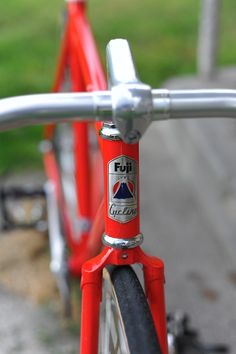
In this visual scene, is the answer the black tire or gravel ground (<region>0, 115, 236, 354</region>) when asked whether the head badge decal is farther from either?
gravel ground (<region>0, 115, 236, 354</region>)

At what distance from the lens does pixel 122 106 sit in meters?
1.04

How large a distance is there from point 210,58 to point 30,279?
2007 mm

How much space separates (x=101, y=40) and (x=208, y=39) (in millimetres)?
1382

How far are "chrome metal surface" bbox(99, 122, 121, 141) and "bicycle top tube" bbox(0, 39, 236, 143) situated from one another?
170 millimetres

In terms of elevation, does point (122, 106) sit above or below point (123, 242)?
above

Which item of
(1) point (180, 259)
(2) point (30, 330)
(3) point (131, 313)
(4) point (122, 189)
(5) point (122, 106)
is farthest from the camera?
(1) point (180, 259)

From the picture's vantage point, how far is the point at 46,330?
252 centimetres

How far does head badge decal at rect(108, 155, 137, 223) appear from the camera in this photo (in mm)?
1294

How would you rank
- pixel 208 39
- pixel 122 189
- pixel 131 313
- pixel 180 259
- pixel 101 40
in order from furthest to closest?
pixel 101 40 < pixel 208 39 < pixel 180 259 < pixel 122 189 < pixel 131 313

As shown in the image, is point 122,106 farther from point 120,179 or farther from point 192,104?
point 120,179

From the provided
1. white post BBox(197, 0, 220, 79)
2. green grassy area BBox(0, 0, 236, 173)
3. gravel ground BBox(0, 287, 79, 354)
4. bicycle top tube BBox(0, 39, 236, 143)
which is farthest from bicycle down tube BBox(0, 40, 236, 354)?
white post BBox(197, 0, 220, 79)

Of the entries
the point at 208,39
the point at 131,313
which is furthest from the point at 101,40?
the point at 131,313

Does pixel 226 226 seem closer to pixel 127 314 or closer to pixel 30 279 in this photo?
pixel 30 279

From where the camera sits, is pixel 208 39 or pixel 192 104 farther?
pixel 208 39
